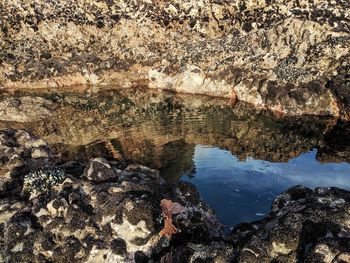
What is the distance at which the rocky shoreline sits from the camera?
42.3ft

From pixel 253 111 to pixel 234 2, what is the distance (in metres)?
19.0

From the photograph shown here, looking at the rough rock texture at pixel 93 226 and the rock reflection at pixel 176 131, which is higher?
the rough rock texture at pixel 93 226

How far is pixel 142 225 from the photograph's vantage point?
15414 millimetres

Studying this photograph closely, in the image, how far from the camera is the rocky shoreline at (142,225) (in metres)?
12.9

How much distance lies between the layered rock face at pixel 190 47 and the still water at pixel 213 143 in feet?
11.6

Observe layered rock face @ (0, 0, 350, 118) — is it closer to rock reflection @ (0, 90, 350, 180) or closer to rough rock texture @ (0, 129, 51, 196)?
rock reflection @ (0, 90, 350, 180)

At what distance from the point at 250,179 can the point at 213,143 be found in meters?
7.08

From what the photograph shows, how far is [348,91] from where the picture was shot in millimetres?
37062

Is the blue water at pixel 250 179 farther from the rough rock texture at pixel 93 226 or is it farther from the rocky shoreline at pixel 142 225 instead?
the rough rock texture at pixel 93 226

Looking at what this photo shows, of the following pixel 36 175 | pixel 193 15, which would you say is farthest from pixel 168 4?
pixel 36 175

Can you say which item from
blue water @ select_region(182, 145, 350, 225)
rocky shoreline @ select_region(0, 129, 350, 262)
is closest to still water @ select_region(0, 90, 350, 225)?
blue water @ select_region(182, 145, 350, 225)

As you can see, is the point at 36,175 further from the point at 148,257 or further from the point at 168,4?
the point at 168,4

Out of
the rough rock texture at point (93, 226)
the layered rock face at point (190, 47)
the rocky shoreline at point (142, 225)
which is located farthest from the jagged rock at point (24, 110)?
the rough rock texture at point (93, 226)

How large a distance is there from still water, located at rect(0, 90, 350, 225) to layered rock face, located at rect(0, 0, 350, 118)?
354 cm
